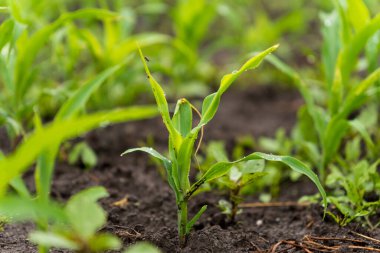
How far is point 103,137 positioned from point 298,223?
120 cm

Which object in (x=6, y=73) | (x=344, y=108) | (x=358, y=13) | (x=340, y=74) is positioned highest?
(x=358, y=13)

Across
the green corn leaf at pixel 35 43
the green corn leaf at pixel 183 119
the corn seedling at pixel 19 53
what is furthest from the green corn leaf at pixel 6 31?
the green corn leaf at pixel 183 119

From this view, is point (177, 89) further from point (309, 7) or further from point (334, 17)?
point (309, 7)

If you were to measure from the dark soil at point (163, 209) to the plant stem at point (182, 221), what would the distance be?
0.09 feet

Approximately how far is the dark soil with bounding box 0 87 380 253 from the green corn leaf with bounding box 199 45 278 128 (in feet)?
1.32

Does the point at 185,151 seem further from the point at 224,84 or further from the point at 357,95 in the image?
the point at 357,95

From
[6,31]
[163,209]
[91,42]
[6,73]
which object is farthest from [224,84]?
[91,42]

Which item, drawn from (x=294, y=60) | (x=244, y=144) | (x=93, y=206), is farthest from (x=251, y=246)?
(x=294, y=60)

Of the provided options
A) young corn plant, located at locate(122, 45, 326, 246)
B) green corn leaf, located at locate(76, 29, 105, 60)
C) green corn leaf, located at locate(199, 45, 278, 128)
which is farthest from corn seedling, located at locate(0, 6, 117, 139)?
green corn leaf, located at locate(199, 45, 278, 128)

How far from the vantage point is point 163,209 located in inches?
83.1

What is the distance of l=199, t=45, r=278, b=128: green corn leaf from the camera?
5.06ft

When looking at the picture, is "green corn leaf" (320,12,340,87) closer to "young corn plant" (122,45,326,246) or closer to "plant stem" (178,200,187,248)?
"young corn plant" (122,45,326,246)

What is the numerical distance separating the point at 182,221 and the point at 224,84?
18.5 inches

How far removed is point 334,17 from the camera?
7.97ft
